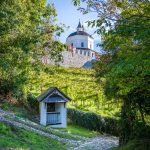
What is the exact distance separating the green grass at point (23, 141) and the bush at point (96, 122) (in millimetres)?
9704

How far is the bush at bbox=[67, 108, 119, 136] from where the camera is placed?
28.7 metres

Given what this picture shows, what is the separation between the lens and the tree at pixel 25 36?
593 inches

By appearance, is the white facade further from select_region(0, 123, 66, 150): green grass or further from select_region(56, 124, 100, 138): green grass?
select_region(0, 123, 66, 150): green grass

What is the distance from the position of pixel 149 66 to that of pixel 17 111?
70.5 feet

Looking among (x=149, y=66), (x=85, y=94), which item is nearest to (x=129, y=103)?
(x=149, y=66)

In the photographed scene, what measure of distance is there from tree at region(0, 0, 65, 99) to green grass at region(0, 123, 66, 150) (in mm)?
2691

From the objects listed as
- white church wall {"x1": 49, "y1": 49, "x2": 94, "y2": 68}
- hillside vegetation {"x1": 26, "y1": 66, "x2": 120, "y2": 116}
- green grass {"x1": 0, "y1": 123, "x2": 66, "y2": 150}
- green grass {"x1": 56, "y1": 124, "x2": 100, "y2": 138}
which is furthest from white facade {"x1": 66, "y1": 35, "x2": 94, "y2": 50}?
green grass {"x1": 0, "y1": 123, "x2": 66, "y2": 150}

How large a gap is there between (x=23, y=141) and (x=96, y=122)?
12.7 meters

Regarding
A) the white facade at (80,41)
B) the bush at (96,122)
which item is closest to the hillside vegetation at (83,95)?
the bush at (96,122)

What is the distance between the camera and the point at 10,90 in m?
29.7

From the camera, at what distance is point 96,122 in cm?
2872

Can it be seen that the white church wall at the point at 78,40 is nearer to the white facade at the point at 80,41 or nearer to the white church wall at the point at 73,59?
the white facade at the point at 80,41

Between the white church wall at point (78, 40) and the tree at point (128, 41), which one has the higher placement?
the white church wall at point (78, 40)

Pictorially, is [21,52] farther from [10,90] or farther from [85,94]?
[85,94]
